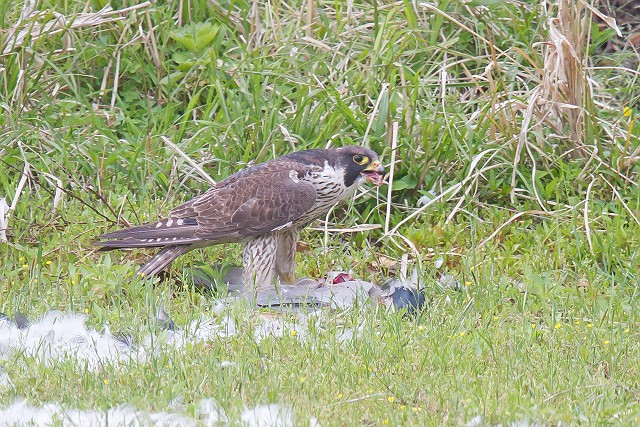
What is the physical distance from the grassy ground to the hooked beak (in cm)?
52

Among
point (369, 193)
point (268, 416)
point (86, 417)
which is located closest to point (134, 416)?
point (86, 417)

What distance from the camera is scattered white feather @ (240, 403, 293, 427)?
3748mm

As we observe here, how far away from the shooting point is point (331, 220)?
691cm

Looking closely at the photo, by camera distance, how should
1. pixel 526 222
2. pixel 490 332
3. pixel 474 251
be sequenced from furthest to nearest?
pixel 526 222, pixel 474 251, pixel 490 332

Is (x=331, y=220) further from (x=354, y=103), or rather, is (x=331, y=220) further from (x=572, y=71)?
(x=572, y=71)

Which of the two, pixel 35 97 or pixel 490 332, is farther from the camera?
pixel 35 97

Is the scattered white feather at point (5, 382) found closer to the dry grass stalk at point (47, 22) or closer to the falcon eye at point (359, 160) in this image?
the falcon eye at point (359, 160)

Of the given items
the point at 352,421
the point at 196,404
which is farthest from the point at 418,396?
the point at 196,404

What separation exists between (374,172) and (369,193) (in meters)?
0.95

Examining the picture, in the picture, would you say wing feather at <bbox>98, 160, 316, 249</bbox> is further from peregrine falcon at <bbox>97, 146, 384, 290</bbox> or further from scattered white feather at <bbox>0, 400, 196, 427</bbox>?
scattered white feather at <bbox>0, 400, 196, 427</bbox>

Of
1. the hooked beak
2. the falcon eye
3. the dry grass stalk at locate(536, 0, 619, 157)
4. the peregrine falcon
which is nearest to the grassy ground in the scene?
the dry grass stalk at locate(536, 0, 619, 157)

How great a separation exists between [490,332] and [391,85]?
8.42 ft

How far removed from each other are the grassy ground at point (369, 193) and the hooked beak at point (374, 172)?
519mm

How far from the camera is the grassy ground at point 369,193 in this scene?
4207mm
